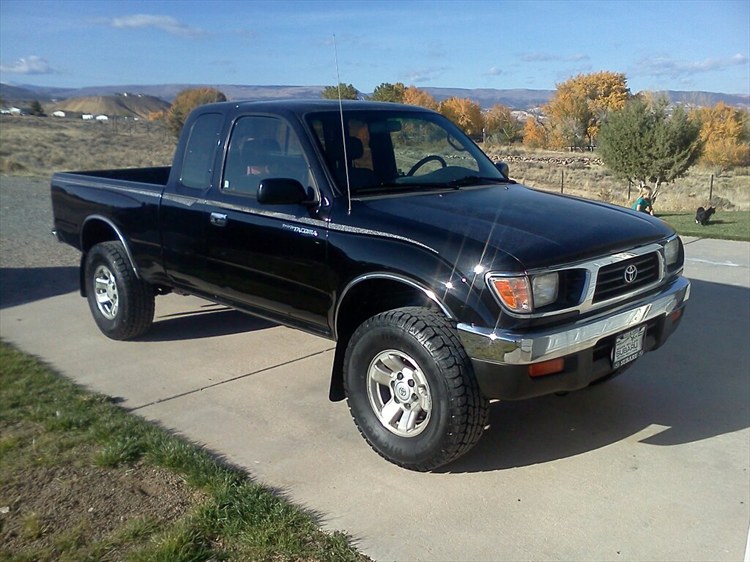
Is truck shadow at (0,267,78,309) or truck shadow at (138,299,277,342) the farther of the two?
truck shadow at (0,267,78,309)

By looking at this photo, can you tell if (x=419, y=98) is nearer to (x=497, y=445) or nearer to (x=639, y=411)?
(x=639, y=411)

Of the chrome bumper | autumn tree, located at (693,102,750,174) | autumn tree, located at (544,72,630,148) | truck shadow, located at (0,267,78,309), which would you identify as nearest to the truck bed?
truck shadow, located at (0,267,78,309)

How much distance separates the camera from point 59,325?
6633mm

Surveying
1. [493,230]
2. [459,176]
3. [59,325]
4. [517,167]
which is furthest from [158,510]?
[517,167]

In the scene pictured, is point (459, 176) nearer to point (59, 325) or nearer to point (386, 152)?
point (386, 152)

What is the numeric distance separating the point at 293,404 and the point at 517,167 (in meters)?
30.1

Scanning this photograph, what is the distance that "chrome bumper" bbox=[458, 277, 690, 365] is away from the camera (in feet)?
10.9

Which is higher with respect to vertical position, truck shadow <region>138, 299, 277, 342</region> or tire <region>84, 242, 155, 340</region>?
tire <region>84, 242, 155, 340</region>

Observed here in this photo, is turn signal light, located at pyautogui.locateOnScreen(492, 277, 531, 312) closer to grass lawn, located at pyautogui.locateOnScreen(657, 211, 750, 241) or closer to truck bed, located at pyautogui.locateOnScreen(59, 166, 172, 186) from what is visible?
truck bed, located at pyautogui.locateOnScreen(59, 166, 172, 186)

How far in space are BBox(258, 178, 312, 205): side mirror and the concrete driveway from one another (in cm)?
137

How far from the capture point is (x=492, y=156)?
84.4 ft

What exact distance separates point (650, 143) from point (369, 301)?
875 inches

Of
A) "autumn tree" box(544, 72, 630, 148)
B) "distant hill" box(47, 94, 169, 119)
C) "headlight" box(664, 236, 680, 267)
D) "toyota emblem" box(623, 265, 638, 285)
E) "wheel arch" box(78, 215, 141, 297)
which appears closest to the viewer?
"toyota emblem" box(623, 265, 638, 285)

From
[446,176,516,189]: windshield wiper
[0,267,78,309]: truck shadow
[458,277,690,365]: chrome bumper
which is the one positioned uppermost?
[446,176,516,189]: windshield wiper
